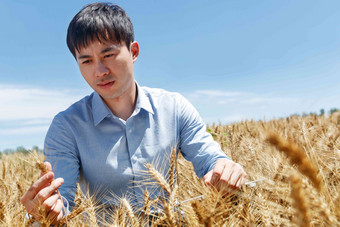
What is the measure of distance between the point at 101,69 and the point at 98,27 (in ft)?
0.99

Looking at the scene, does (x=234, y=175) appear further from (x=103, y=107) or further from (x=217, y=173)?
(x=103, y=107)

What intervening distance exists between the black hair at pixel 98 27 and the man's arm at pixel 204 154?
59 centimetres

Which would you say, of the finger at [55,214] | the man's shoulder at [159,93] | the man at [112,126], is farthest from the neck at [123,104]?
the finger at [55,214]

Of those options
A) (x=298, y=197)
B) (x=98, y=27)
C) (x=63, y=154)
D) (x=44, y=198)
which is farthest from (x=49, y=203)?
(x=98, y=27)

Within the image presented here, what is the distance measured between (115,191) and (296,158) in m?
1.36

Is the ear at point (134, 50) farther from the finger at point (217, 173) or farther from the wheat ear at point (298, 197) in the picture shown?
the wheat ear at point (298, 197)

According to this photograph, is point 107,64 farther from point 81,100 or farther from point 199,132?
point 199,132

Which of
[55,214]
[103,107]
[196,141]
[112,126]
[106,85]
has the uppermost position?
[106,85]

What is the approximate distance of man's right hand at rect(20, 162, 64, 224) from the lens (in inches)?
39.3

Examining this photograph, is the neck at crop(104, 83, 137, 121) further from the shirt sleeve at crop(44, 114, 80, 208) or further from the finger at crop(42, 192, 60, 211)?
the finger at crop(42, 192, 60, 211)

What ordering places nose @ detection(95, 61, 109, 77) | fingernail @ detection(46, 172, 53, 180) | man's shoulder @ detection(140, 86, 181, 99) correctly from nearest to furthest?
fingernail @ detection(46, 172, 53, 180), nose @ detection(95, 61, 109, 77), man's shoulder @ detection(140, 86, 181, 99)

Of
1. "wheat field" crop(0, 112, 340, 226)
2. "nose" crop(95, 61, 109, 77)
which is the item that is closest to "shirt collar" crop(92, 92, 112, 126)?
"nose" crop(95, 61, 109, 77)

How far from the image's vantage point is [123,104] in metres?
1.83

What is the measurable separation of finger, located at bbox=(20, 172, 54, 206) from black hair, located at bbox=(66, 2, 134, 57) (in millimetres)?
852
